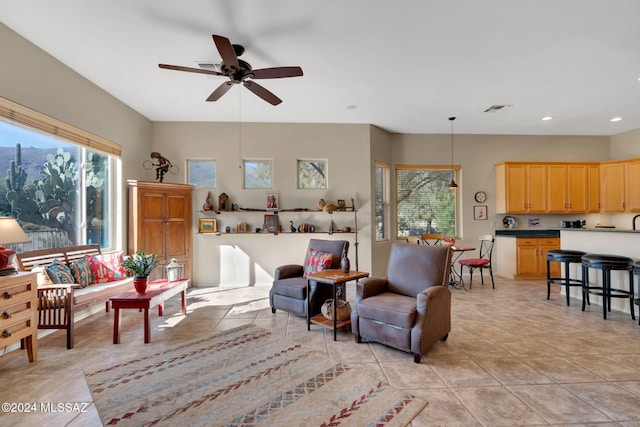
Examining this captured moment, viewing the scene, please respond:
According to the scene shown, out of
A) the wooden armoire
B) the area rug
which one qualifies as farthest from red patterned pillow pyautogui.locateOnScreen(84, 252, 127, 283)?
the area rug

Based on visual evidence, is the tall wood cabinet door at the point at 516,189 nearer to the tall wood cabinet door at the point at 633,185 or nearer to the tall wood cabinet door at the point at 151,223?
the tall wood cabinet door at the point at 633,185

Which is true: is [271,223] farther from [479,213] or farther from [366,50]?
[479,213]

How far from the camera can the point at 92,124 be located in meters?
4.08

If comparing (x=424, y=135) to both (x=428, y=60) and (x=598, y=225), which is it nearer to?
(x=428, y=60)

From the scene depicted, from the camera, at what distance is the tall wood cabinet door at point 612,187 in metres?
6.00

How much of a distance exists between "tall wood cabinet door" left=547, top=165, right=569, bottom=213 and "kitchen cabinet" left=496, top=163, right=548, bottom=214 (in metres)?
0.11

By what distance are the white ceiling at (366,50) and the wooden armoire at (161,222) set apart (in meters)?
1.38

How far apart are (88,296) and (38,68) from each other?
8.34 ft

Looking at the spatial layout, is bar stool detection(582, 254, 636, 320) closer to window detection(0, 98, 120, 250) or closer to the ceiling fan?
the ceiling fan

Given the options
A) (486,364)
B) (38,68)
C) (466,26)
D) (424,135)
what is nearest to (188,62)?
(38,68)

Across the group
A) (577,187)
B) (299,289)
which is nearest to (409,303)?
(299,289)

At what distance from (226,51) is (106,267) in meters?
3.09

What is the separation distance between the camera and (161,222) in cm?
495

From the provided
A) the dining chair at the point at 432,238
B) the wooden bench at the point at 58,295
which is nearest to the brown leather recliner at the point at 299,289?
the wooden bench at the point at 58,295
